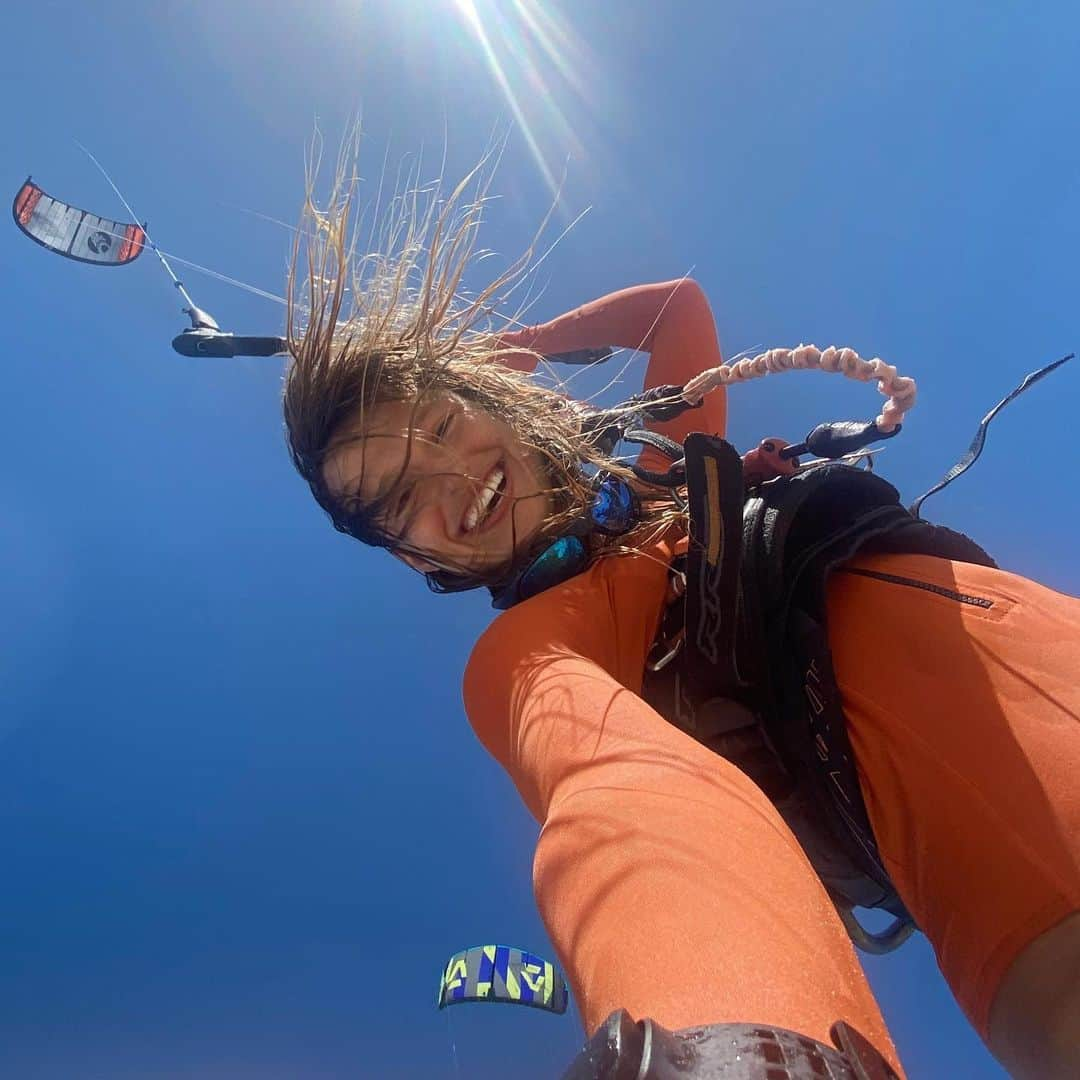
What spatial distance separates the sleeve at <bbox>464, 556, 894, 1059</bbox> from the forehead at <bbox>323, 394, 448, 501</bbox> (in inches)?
17.0

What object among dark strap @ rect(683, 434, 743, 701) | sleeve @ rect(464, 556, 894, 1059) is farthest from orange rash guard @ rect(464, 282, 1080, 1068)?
dark strap @ rect(683, 434, 743, 701)

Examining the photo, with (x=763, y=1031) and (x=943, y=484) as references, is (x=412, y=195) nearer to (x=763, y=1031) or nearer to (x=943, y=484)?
(x=943, y=484)

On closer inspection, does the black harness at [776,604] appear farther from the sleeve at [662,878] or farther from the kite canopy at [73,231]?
the kite canopy at [73,231]

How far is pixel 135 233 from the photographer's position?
275cm

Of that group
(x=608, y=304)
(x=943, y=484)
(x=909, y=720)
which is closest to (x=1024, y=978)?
(x=909, y=720)

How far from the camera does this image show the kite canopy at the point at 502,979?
105 inches

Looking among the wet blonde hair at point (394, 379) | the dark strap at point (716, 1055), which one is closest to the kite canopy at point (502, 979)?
the wet blonde hair at point (394, 379)

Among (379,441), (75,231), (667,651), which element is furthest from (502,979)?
(75,231)

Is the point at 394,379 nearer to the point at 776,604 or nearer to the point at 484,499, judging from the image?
the point at 484,499

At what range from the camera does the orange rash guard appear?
36cm

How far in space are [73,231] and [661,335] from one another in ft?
9.01

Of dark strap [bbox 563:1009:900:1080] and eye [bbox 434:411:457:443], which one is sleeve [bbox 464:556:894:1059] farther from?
eye [bbox 434:411:457:443]

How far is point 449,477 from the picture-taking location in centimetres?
101

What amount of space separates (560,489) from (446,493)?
0.59 ft
